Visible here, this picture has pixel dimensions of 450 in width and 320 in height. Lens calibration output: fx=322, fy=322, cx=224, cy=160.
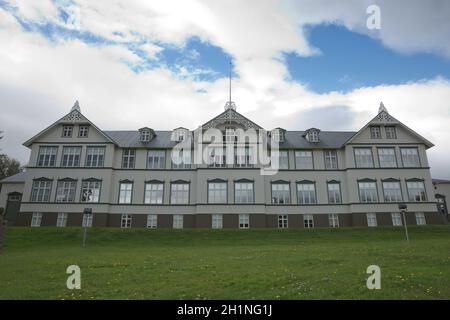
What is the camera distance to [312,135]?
46344 mm

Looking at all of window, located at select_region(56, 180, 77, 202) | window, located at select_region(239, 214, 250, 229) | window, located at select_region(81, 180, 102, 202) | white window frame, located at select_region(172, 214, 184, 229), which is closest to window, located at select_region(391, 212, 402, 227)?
window, located at select_region(239, 214, 250, 229)

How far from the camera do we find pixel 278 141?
45219 millimetres

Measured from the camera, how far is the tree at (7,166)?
79.9 m

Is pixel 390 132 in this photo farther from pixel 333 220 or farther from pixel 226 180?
pixel 226 180

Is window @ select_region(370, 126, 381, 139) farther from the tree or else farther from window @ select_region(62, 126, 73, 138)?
the tree

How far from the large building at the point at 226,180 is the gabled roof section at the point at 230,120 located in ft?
0.44

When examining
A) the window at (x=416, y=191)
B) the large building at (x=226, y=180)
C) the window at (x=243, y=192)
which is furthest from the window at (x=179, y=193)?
the window at (x=416, y=191)

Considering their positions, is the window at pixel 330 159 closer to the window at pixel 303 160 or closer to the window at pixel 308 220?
the window at pixel 303 160

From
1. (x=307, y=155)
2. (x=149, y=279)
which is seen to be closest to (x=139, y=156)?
(x=307, y=155)
